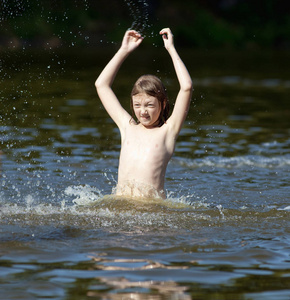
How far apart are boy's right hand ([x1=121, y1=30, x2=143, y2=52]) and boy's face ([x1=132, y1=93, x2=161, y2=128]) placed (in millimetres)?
523

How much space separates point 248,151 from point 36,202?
4568mm

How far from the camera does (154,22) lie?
44.3 m

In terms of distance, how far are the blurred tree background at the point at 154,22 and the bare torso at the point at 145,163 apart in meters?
28.1

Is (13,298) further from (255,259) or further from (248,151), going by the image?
(248,151)

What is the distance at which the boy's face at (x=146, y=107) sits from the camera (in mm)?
6586

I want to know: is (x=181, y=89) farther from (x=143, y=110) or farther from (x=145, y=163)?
(x=145, y=163)

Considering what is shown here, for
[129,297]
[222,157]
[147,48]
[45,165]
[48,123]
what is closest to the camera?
[129,297]

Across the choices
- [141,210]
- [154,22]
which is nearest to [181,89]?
[141,210]

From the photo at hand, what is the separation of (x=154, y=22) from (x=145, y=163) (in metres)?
38.6

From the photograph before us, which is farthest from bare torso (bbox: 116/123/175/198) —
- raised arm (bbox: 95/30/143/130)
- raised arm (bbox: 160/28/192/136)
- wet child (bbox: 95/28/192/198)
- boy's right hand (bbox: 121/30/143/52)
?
boy's right hand (bbox: 121/30/143/52)


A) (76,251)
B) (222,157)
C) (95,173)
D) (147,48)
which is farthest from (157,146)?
(147,48)

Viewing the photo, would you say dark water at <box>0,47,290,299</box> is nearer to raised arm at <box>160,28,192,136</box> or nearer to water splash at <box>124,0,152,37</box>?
raised arm at <box>160,28,192,136</box>

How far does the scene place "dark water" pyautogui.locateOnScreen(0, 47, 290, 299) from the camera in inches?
178

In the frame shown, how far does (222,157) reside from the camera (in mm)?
10188
